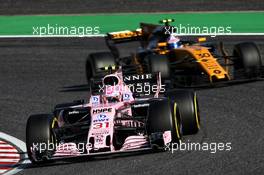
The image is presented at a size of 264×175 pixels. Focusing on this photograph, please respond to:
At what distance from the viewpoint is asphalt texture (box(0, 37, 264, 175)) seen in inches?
488

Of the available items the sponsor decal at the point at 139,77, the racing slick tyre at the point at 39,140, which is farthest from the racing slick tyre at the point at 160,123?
the sponsor decal at the point at 139,77

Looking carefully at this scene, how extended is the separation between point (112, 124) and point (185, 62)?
20.3ft

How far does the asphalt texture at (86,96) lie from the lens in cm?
1240

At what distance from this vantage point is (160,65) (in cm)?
1831

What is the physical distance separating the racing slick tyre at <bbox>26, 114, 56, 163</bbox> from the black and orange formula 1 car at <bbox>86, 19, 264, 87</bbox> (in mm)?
5500

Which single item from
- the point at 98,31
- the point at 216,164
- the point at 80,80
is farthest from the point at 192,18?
the point at 216,164

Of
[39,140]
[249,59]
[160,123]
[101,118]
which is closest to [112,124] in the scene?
[101,118]

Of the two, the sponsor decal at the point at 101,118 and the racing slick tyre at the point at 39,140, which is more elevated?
the sponsor decal at the point at 101,118

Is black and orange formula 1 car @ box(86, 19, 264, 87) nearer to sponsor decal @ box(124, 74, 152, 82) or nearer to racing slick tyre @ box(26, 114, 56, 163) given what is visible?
sponsor decal @ box(124, 74, 152, 82)

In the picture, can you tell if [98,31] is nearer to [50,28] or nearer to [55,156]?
[50,28]

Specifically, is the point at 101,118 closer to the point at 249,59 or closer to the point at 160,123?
the point at 160,123

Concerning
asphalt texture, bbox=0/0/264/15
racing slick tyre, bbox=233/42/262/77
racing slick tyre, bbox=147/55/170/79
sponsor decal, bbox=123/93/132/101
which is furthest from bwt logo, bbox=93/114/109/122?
asphalt texture, bbox=0/0/264/15

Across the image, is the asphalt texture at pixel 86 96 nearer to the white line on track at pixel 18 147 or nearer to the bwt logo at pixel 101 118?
the white line on track at pixel 18 147

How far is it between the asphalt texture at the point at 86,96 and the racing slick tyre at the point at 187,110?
0.54ft
